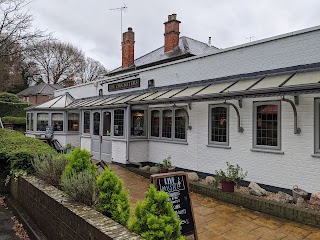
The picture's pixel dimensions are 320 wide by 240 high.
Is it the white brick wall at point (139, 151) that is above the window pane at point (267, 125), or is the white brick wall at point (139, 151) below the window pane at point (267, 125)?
below

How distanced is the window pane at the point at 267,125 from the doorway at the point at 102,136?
22.7ft

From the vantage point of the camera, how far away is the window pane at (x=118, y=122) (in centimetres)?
1142

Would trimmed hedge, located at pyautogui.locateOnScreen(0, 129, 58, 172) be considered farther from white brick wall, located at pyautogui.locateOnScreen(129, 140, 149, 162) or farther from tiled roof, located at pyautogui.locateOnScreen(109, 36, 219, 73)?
tiled roof, located at pyautogui.locateOnScreen(109, 36, 219, 73)

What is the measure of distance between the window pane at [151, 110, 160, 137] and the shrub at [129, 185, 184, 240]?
26.4ft

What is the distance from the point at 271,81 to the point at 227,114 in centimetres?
196

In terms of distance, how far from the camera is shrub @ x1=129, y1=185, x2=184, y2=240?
2809 millimetres

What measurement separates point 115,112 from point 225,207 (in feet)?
22.9

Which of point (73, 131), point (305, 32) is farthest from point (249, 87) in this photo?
point (73, 131)

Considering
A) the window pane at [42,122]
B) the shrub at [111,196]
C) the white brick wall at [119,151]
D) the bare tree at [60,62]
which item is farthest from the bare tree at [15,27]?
the bare tree at [60,62]

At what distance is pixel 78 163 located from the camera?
4.97 metres

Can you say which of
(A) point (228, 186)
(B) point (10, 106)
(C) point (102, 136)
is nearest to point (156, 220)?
(A) point (228, 186)

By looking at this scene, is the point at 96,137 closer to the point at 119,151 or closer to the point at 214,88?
the point at 119,151

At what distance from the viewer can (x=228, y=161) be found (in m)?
8.16

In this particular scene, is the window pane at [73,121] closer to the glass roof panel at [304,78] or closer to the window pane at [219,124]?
the window pane at [219,124]
